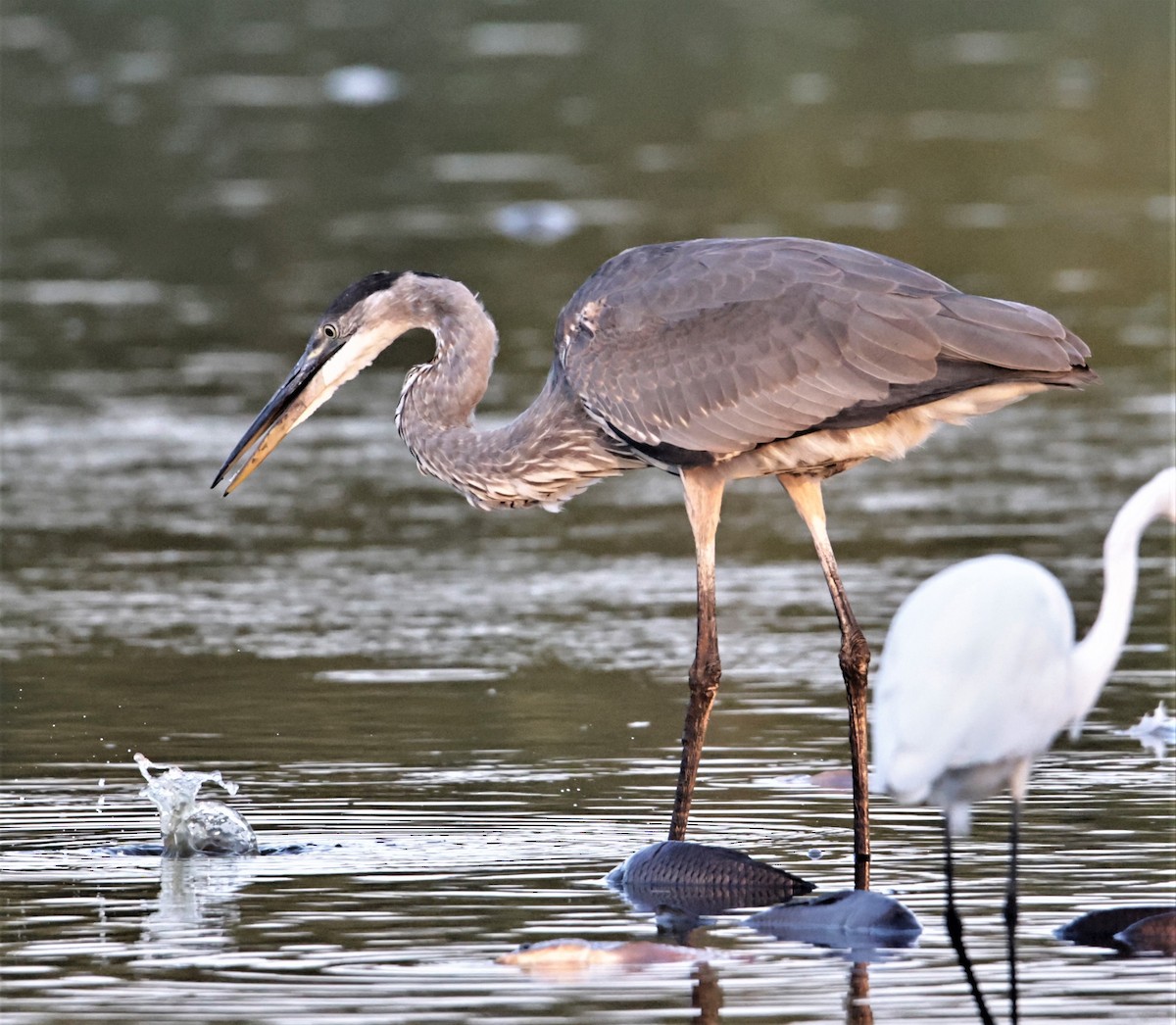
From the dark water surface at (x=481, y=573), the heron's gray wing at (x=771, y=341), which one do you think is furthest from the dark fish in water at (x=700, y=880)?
the heron's gray wing at (x=771, y=341)

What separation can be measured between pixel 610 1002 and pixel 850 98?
77.7 feet

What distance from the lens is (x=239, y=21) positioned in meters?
38.7

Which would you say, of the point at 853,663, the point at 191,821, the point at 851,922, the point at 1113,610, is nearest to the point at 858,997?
the point at 851,922

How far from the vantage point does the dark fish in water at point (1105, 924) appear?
23.9 feet

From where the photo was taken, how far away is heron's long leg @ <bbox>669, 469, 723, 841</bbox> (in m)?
8.92

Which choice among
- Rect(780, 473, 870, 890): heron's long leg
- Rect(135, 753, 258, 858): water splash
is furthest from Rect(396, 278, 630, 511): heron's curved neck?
Rect(135, 753, 258, 858): water splash

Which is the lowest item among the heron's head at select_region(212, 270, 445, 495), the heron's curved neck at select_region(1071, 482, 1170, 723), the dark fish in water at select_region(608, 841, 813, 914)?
the dark fish in water at select_region(608, 841, 813, 914)

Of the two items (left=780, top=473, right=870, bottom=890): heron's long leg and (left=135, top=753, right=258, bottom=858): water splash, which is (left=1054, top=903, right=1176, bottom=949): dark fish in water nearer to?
(left=780, top=473, right=870, bottom=890): heron's long leg

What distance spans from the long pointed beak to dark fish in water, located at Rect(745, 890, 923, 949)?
3.26 metres

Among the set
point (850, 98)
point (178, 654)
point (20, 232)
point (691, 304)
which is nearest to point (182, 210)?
point (20, 232)

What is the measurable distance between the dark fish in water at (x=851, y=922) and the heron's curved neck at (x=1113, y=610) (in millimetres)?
753

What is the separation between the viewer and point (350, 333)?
9.95 metres

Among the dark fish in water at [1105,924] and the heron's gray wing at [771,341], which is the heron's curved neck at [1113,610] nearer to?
the dark fish in water at [1105,924]

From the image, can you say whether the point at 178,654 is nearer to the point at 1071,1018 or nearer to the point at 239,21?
the point at 1071,1018
